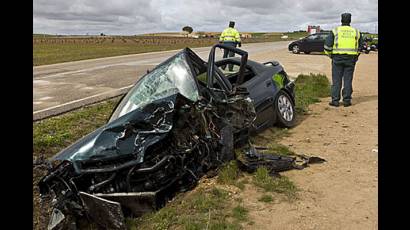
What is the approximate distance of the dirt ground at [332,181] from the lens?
3619 millimetres

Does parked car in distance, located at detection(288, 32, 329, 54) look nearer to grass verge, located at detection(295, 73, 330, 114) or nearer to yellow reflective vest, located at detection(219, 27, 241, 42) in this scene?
yellow reflective vest, located at detection(219, 27, 241, 42)

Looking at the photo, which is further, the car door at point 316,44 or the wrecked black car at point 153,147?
the car door at point 316,44

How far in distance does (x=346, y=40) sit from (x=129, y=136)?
6.18m

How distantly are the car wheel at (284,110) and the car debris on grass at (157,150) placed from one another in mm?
1236

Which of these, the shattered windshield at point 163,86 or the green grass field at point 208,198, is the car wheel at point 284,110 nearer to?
the green grass field at point 208,198

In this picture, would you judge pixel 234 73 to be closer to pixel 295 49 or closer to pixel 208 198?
Result: pixel 208 198

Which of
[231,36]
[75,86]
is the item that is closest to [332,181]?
[75,86]

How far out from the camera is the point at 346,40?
853 centimetres

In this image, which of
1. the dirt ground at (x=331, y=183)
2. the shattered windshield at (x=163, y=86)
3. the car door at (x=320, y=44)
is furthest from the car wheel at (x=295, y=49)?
the shattered windshield at (x=163, y=86)

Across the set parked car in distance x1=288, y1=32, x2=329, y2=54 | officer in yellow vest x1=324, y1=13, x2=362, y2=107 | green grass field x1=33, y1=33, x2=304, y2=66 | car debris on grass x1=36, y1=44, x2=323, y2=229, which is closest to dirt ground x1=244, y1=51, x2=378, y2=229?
car debris on grass x1=36, y1=44, x2=323, y2=229

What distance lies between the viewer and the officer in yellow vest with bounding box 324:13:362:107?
8492 millimetres

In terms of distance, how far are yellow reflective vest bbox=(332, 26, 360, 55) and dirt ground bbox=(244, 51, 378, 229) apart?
5.15ft

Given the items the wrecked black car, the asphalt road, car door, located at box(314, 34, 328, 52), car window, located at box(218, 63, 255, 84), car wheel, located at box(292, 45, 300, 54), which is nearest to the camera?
the wrecked black car
